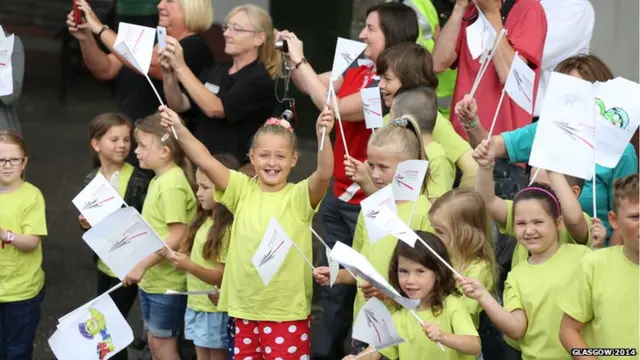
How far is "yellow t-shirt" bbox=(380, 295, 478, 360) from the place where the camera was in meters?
5.36

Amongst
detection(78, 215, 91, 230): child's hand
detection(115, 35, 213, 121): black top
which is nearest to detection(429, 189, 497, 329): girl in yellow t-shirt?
detection(78, 215, 91, 230): child's hand

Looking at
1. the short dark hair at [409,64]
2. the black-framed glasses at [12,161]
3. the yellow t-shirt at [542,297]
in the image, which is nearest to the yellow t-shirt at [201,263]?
the black-framed glasses at [12,161]

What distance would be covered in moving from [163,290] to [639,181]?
273 cm

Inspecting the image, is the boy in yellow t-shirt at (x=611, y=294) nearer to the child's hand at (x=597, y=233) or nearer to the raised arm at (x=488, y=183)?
the child's hand at (x=597, y=233)

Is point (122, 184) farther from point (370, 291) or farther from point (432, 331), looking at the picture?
point (432, 331)

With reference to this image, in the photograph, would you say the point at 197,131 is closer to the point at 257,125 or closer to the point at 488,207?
the point at 257,125

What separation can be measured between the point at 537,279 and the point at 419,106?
44.2 inches

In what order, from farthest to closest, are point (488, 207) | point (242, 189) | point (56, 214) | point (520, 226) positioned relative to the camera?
1. point (56, 214)
2. point (242, 189)
3. point (488, 207)
4. point (520, 226)

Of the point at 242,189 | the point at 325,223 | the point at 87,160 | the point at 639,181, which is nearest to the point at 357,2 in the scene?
the point at 87,160

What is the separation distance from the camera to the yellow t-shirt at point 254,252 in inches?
241

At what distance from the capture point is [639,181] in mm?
4879

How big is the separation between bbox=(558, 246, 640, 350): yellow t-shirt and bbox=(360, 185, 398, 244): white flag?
Result: 31.4 inches

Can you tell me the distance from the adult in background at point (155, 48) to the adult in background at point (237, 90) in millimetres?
243

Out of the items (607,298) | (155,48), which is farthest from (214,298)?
(607,298)
